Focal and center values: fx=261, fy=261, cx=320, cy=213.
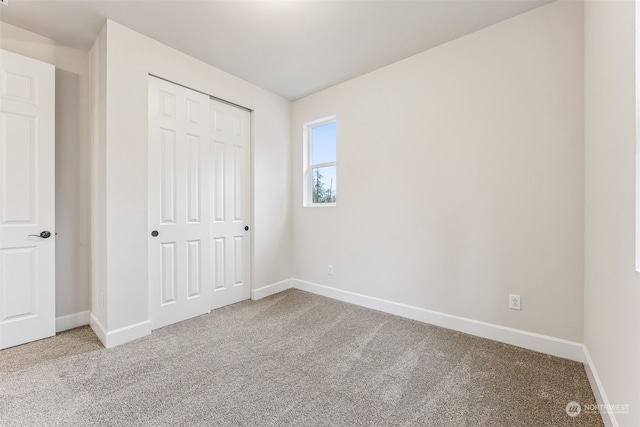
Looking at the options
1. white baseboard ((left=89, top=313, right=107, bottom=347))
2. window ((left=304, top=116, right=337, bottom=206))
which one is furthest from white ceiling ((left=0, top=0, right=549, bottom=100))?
white baseboard ((left=89, top=313, right=107, bottom=347))

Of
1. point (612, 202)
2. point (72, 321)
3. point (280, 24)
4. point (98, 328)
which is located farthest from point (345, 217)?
point (72, 321)

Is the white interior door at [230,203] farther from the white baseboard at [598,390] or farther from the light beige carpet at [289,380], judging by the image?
the white baseboard at [598,390]

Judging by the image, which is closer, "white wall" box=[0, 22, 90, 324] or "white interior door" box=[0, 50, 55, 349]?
"white interior door" box=[0, 50, 55, 349]

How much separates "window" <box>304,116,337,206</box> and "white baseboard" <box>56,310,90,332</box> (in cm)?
267

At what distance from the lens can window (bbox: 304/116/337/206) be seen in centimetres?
347

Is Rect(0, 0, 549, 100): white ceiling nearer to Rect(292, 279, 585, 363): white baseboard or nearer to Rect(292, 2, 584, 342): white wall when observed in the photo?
Rect(292, 2, 584, 342): white wall

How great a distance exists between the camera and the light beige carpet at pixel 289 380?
1413 millimetres

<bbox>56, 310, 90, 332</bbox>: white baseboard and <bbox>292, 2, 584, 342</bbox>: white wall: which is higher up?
<bbox>292, 2, 584, 342</bbox>: white wall

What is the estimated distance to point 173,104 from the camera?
8.52 feet

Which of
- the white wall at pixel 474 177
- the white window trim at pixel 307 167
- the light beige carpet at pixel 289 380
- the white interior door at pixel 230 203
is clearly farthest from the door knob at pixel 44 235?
the white wall at pixel 474 177

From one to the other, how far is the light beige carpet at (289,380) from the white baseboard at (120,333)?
0.22 feet

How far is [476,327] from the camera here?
2318 millimetres

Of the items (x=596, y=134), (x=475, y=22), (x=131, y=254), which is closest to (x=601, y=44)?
(x=596, y=134)

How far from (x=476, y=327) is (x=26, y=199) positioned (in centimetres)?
401
